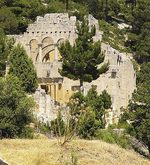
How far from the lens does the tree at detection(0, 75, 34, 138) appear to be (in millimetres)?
26584

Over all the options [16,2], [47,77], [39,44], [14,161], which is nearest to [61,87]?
[47,77]

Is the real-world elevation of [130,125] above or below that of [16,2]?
below

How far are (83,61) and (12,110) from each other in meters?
10.8

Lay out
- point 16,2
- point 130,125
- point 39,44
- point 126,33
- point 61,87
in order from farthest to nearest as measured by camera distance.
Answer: point 126,33 → point 16,2 → point 39,44 → point 61,87 → point 130,125

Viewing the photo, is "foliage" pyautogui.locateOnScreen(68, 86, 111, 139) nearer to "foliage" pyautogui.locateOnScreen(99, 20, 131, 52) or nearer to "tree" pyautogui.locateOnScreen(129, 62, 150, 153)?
"tree" pyautogui.locateOnScreen(129, 62, 150, 153)

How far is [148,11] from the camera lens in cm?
7238

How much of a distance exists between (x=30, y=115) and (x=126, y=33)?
46325mm

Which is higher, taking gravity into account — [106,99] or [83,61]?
[83,61]

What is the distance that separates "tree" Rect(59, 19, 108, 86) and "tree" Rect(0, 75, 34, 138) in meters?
9.56

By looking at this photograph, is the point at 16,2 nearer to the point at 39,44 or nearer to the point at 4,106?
the point at 39,44

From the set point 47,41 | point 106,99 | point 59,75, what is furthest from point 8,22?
point 106,99

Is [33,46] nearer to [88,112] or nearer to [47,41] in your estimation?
[47,41]

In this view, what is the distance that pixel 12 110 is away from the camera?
89.2ft

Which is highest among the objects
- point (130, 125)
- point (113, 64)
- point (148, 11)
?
point (148, 11)
